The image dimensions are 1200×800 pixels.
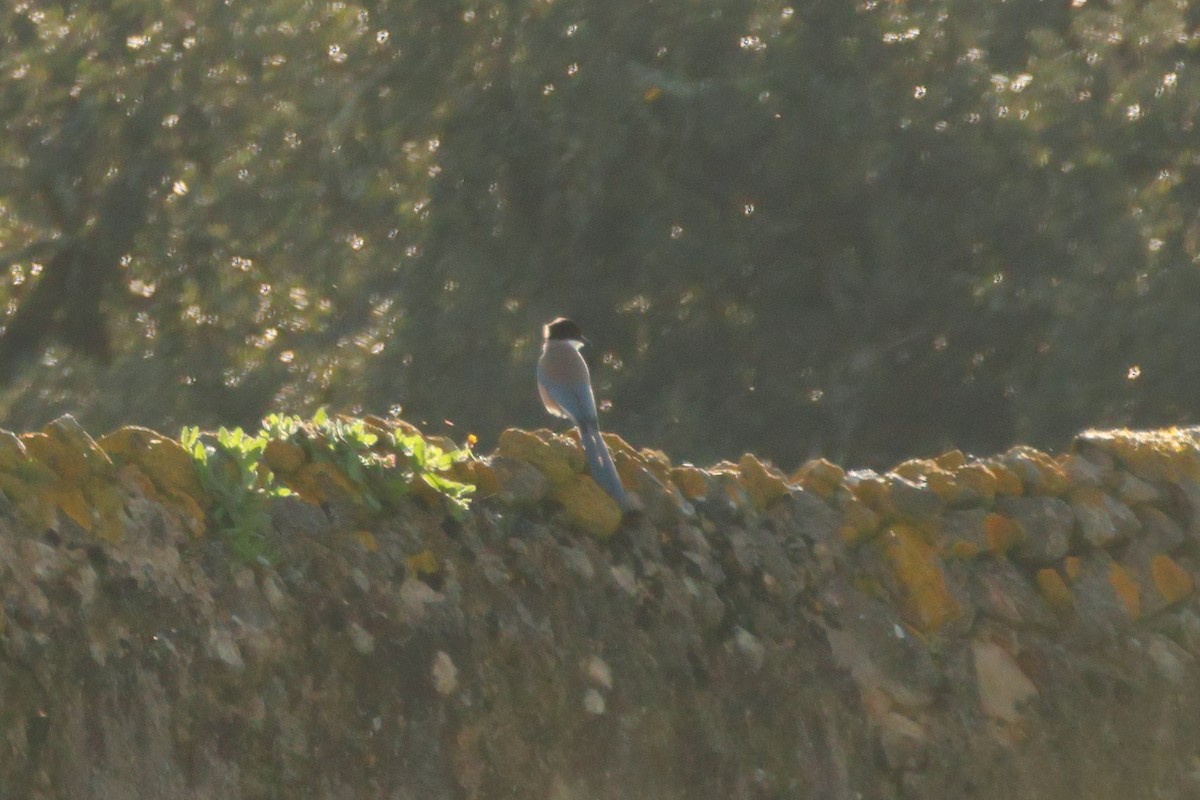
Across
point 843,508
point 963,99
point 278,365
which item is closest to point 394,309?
point 278,365

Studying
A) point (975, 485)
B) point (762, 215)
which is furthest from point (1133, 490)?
point (762, 215)

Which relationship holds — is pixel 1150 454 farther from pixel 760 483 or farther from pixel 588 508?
pixel 588 508

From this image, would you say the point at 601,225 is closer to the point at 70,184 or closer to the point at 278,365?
the point at 278,365

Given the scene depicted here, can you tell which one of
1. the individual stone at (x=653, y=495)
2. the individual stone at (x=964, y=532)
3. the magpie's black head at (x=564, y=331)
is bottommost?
the magpie's black head at (x=564, y=331)

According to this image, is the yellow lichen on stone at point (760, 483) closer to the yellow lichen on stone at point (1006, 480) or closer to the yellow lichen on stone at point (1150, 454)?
the yellow lichen on stone at point (1006, 480)

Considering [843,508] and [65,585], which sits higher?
[65,585]

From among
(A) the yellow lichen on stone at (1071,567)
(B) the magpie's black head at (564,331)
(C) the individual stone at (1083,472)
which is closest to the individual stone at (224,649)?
(A) the yellow lichen on stone at (1071,567)

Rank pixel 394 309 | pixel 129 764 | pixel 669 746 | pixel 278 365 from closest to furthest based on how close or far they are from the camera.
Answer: pixel 129 764 < pixel 669 746 < pixel 394 309 < pixel 278 365

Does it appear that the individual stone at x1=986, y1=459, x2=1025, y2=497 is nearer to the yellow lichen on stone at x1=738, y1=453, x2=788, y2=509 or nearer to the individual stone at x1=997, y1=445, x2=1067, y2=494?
the individual stone at x1=997, y1=445, x2=1067, y2=494

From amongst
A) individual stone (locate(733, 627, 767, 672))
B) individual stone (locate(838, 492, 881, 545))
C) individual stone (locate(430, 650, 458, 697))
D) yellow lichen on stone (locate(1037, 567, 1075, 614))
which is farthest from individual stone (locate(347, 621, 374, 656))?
yellow lichen on stone (locate(1037, 567, 1075, 614))

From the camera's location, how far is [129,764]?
3410 millimetres

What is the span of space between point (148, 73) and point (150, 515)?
14.6 meters

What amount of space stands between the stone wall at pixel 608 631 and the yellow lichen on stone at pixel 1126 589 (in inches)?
0.6

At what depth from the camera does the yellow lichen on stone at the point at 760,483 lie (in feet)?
16.0
